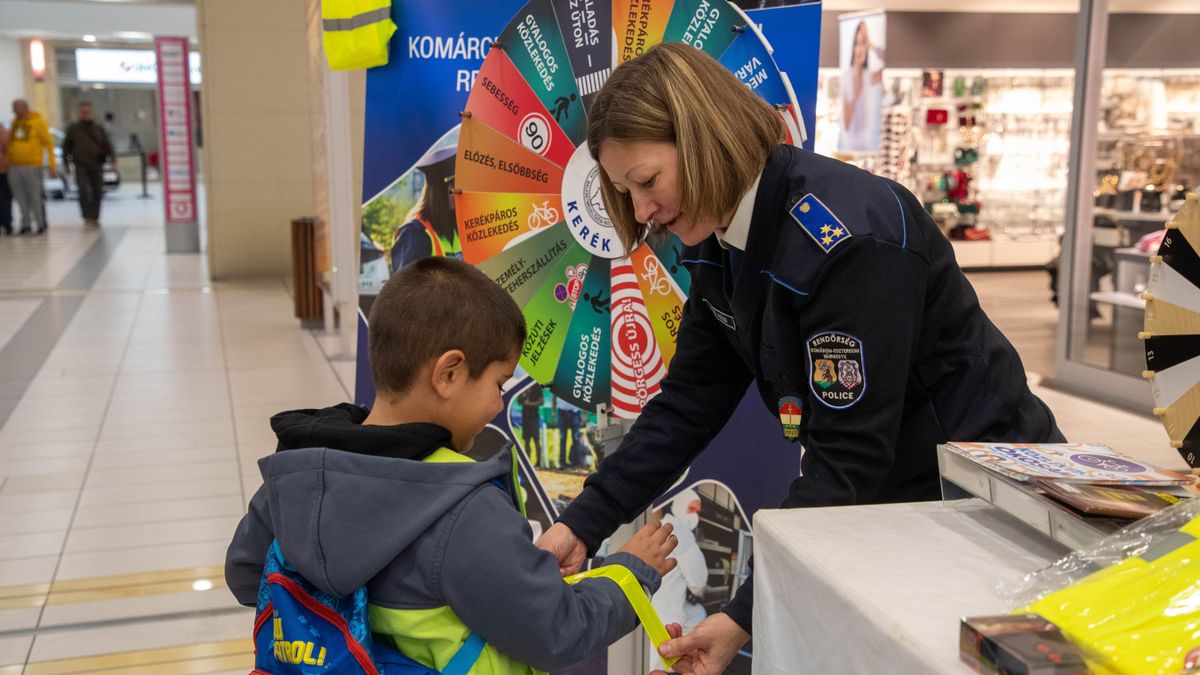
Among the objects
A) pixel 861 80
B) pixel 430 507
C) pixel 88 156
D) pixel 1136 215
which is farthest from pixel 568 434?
pixel 88 156

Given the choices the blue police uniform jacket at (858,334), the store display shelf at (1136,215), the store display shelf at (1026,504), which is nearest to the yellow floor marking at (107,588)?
the blue police uniform jacket at (858,334)

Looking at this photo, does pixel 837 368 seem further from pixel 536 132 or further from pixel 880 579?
pixel 536 132

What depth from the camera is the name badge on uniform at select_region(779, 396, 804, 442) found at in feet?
5.05

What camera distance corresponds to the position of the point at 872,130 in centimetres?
1002

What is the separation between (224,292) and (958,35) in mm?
8057

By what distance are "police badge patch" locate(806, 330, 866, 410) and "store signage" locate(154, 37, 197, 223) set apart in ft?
38.4

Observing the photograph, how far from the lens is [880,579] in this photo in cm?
107

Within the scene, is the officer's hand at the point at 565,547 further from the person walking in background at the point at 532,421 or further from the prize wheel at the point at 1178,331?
the prize wheel at the point at 1178,331

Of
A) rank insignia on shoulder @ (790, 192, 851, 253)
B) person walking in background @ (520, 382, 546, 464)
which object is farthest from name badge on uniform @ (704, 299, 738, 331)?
person walking in background @ (520, 382, 546, 464)

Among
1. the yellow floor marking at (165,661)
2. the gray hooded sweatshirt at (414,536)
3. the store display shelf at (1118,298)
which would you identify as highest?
the gray hooded sweatshirt at (414,536)

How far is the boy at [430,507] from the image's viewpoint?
127cm

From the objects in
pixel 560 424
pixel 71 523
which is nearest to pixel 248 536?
pixel 560 424

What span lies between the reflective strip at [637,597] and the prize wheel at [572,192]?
3.08 ft

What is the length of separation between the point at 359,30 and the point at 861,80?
862 centimetres
